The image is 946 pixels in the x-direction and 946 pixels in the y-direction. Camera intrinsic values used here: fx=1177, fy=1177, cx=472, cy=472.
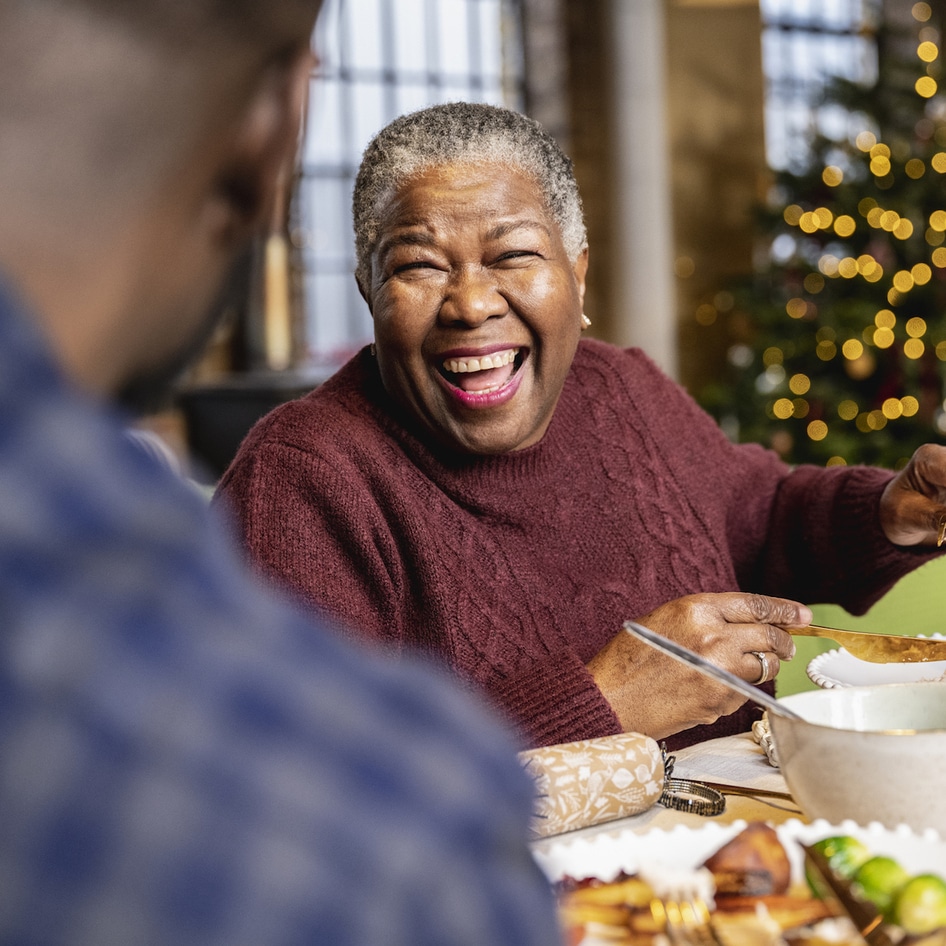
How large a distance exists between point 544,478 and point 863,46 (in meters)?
8.45

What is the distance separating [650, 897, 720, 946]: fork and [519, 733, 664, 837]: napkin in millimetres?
230

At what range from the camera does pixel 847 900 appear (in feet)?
2.03

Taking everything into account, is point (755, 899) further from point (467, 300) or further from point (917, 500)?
point (917, 500)

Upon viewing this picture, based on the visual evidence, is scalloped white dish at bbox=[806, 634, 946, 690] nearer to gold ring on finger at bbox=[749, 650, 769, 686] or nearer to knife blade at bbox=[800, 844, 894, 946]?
gold ring on finger at bbox=[749, 650, 769, 686]

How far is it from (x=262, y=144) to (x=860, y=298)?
5.42 metres

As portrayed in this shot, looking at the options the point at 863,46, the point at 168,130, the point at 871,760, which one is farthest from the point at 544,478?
the point at 863,46

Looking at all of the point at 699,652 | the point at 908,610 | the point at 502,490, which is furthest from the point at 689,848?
the point at 908,610

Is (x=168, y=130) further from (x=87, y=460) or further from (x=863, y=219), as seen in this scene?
(x=863, y=219)

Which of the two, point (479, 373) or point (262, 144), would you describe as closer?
point (262, 144)

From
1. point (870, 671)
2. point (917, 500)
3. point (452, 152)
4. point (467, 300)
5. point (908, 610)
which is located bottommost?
point (908, 610)

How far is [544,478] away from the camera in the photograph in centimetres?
157

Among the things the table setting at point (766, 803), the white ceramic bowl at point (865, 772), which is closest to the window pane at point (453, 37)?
the table setting at point (766, 803)

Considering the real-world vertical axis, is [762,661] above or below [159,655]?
below

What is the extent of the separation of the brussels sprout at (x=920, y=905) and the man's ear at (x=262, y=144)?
0.49m
